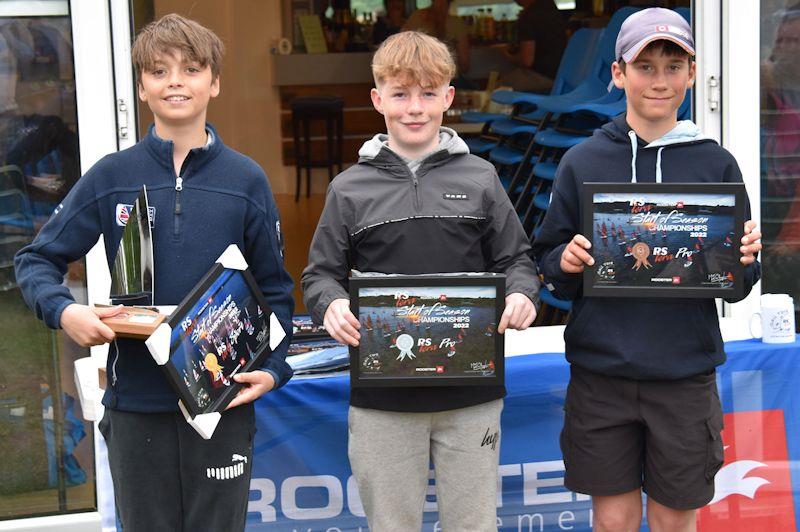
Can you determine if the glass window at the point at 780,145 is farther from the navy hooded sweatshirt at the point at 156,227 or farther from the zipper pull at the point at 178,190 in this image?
the zipper pull at the point at 178,190

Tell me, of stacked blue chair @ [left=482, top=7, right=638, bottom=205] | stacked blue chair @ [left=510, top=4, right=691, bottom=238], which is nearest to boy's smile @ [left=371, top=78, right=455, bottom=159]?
stacked blue chair @ [left=510, top=4, right=691, bottom=238]

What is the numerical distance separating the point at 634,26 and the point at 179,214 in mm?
1162

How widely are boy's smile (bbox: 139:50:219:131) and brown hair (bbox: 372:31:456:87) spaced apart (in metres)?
0.42

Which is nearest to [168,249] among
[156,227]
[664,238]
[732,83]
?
[156,227]

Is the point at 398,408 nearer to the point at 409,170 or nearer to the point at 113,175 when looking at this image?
the point at 409,170

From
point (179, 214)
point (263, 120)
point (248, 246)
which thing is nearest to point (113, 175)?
point (179, 214)

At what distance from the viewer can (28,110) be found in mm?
3484

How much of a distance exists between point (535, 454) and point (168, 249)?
1.55m

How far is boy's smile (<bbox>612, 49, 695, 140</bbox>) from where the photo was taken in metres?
2.57

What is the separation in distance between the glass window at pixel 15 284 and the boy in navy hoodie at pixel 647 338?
1706mm

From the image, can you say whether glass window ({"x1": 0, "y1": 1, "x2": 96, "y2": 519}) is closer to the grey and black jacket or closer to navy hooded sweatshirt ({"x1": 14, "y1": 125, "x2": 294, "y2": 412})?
navy hooded sweatshirt ({"x1": 14, "y1": 125, "x2": 294, "y2": 412})

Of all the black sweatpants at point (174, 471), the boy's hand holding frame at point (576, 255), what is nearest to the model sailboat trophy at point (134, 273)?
the black sweatpants at point (174, 471)

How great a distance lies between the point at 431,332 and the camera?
2.47 meters

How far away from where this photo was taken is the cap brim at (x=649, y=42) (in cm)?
253
